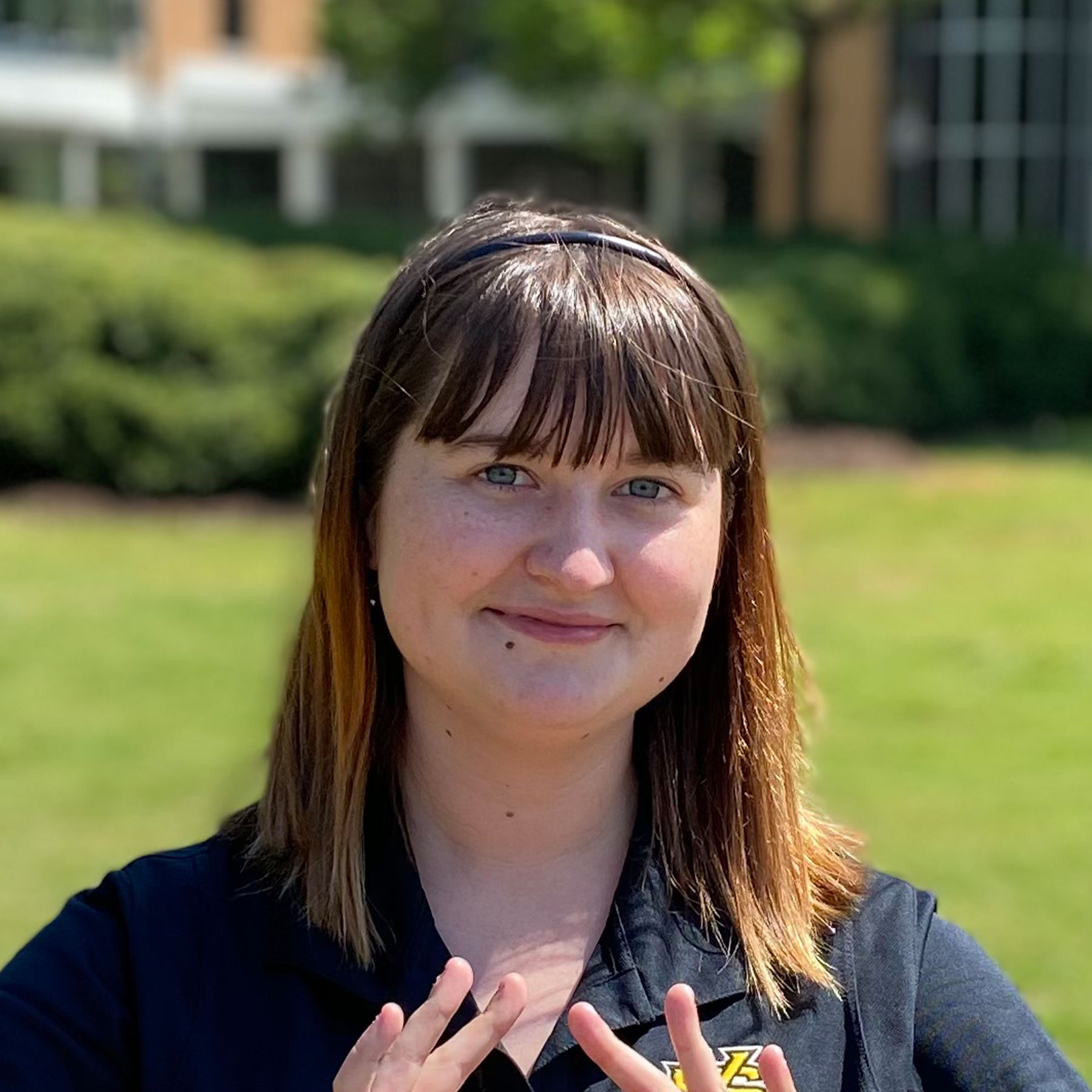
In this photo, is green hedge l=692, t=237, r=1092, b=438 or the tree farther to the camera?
the tree

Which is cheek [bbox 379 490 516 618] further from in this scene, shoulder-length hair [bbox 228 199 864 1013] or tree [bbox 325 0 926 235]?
tree [bbox 325 0 926 235]

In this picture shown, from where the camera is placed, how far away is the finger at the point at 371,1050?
1.52 meters

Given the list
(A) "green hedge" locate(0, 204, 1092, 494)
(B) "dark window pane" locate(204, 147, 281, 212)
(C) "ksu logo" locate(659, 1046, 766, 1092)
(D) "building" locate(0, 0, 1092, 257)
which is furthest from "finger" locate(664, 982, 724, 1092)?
(B) "dark window pane" locate(204, 147, 281, 212)

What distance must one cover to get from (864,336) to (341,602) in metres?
13.3

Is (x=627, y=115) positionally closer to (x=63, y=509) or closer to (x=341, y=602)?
(x=63, y=509)

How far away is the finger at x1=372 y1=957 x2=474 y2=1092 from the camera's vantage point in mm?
1528

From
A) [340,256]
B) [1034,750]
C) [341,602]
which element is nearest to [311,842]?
[341,602]

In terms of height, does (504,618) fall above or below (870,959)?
above

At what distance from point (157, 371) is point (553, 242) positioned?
10.7m

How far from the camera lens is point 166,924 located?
1739 mm

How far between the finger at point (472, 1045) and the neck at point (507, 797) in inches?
11.7

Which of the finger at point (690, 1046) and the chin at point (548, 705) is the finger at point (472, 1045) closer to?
the finger at point (690, 1046)

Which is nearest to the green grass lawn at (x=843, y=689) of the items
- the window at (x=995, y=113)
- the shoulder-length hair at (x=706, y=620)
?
the shoulder-length hair at (x=706, y=620)

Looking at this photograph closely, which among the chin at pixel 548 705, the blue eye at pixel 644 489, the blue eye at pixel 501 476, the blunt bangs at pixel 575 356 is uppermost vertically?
the blunt bangs at pixel 575 356
